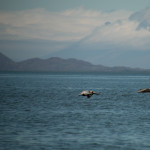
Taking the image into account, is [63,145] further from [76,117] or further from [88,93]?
[88,93]

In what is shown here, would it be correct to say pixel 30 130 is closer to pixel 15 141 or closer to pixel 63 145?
pixel 15 141

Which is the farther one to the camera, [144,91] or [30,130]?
[144,91]

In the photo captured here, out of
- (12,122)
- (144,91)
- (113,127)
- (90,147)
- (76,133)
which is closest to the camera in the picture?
(90,147)

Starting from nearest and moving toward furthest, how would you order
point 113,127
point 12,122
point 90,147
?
point 90,147, point 113,127, point 12,122

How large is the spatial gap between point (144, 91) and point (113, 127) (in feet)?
135

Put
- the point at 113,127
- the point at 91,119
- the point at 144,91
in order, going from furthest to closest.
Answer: the point at 144,91 → the point at 91,119 → the point at 113,127

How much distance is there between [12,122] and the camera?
24.7 meters

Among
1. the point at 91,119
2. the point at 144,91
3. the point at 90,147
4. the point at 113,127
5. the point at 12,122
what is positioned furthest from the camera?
the point at 144,91

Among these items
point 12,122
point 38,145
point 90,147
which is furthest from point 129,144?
point 12,122

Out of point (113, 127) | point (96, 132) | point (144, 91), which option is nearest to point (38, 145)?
point (96, 132)

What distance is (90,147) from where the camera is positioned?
689 inches

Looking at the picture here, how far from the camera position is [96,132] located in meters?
21.2

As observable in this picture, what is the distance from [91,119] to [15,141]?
9703 mm

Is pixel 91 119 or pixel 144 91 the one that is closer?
pixel 91 119
